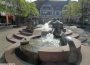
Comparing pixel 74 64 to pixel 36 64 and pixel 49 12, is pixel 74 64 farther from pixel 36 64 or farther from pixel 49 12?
pixel 49 12

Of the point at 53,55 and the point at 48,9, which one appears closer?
the point at 53,55

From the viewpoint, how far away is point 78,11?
59406 millimetres

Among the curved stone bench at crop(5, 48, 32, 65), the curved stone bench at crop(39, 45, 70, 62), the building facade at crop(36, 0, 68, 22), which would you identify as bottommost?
the curved stone bench at crop(5, 48, 32, 65)

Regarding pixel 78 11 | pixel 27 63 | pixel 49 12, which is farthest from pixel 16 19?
pixel 27 63

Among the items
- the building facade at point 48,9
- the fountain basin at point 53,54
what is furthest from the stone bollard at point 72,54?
the building facade at point 48,9

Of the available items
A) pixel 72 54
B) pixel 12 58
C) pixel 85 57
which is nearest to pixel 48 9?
pixel 85 57

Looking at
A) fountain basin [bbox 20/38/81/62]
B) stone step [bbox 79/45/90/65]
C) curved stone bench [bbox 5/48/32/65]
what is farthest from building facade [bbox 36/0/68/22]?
fountain basin [bbox 20/38/81/62]

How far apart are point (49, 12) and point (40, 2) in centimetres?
937

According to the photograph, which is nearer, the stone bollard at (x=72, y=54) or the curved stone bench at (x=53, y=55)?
the curved stone bench at (x=53, y=55)

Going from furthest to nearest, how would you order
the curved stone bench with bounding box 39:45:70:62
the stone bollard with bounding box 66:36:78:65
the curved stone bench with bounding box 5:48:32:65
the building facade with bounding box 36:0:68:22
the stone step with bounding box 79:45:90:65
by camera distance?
1. the building facade with bounding box 36:0:68:22
2. the curved stone bench with bounding box 5:48:32:65
3. the stone step with bounding box 79:45:90:65
4. the stone bollard with bounding box 66:36:78:65
5. the curved stone bench with bounding box 39:45:70:62

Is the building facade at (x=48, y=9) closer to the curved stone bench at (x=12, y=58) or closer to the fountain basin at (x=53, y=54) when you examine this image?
the curved stone bench at (x=12, y=58)

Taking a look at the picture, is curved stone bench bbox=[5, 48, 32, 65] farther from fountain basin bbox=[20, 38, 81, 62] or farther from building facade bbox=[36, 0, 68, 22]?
building facade bbox=[36, 0, 68, 22]

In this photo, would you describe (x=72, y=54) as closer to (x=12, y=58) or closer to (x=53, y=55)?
(x=53, y=55)

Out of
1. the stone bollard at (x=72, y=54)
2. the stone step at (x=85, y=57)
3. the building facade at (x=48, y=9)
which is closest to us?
the stone bollard at (x=72, y=54)
